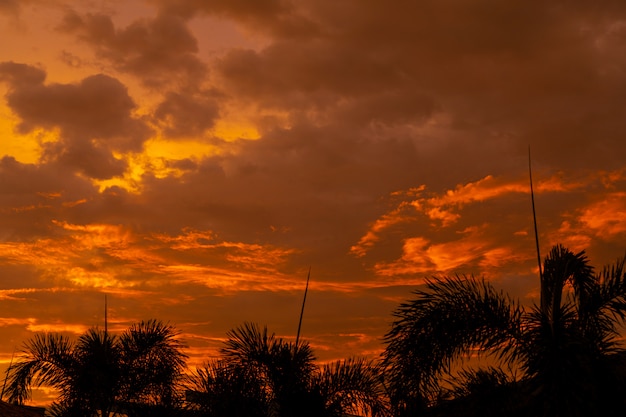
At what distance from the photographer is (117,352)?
2412 centimetres

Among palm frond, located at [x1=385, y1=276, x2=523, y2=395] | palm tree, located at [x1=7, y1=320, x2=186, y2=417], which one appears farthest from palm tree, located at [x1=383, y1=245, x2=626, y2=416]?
palm tree, located at [x1=7, y1=320, x2=186, y2=417]

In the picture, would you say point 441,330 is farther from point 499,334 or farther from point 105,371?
point 105,371

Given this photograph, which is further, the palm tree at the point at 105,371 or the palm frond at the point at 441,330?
the palm tree at the point at 105,371

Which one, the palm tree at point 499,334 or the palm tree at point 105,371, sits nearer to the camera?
the palm tree at point 499,334

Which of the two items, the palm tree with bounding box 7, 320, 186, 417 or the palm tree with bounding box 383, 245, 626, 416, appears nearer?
the palm tree with bounding box 383, 245, 626, 416

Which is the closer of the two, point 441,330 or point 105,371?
point 441,330

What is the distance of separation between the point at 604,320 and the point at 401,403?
13.3ft

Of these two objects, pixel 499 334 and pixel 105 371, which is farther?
pixel 105 371

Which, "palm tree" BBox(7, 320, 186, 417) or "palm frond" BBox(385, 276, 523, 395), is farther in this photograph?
"palm tree" BBox(7, 320, 186, 417)

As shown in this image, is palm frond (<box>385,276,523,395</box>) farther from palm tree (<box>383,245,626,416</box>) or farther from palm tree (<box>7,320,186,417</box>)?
palm tree (<box>7,320,186,417</box>)

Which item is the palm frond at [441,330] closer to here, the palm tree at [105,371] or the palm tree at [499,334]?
the palm tree at [499,334]

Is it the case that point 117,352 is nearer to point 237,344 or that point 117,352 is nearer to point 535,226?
point 237,344

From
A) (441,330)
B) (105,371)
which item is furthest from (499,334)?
(105,371)

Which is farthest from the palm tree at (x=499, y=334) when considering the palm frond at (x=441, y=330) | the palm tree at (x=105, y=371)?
the palm tree at (x=105, y=371)
